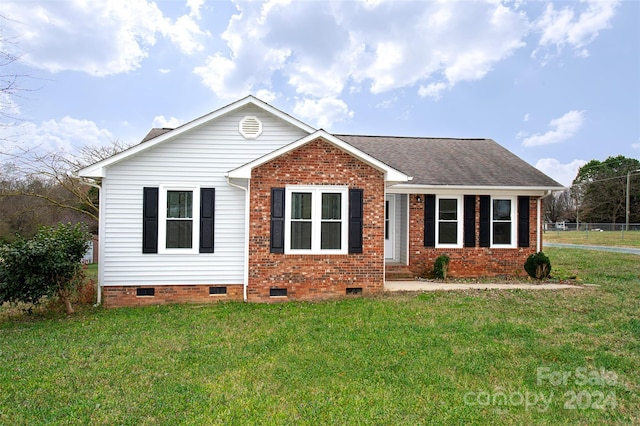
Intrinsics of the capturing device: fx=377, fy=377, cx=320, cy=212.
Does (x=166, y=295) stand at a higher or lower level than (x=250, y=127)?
lower

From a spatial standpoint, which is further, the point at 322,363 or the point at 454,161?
the point at 454,161

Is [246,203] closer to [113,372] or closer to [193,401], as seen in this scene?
[113,372]

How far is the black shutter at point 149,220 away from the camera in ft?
28.1

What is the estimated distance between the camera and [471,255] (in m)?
11.5

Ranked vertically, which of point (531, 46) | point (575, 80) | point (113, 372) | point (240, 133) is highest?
point (531, 46)

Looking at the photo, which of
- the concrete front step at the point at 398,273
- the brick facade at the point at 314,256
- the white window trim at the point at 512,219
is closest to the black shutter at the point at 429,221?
the concrete front step at the point at 398,273

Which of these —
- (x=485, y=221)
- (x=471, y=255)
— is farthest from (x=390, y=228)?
(x=485, y=221)

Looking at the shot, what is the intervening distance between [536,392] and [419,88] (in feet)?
53.7

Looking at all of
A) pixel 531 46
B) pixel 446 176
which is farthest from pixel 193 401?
pixel 531 46

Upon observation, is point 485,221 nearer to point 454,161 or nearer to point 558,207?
point 454,161

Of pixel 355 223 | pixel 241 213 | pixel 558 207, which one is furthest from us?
pixel 558 207

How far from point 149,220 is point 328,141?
4466mm

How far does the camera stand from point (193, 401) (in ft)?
12.8

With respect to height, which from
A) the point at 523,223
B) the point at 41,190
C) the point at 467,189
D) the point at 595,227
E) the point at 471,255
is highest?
the point at 41,190
